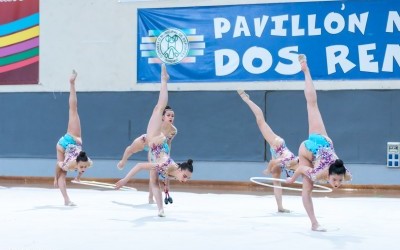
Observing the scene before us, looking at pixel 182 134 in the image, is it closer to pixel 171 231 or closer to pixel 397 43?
pixel 397 43

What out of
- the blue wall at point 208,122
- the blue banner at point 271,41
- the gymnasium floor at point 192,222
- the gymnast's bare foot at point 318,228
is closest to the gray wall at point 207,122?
the blue wall at point 208,122

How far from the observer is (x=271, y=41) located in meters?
13.4

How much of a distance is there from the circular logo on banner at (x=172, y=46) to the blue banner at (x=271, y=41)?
2 centimetres

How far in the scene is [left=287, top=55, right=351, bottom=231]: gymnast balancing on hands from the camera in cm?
604

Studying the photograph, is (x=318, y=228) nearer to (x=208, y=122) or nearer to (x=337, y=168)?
(x=337, y=168)

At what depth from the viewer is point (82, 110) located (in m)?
14.5

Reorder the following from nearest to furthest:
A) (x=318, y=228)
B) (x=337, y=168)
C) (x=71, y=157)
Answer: (x=337, y=168) → (x=318, y=228) → (x=71, y=157)

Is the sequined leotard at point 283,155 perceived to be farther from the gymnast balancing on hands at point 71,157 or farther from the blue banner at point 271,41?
the blue banner at point 271,41

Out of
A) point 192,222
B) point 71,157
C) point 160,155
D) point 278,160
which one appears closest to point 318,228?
point 192,222

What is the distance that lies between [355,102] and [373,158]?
4.27 feet

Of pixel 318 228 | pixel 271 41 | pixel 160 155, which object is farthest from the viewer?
pixel 271 41

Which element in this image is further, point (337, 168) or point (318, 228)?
point (318, 228)

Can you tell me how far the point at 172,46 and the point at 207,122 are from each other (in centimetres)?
203

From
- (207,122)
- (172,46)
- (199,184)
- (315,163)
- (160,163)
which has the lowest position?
(199,184)
